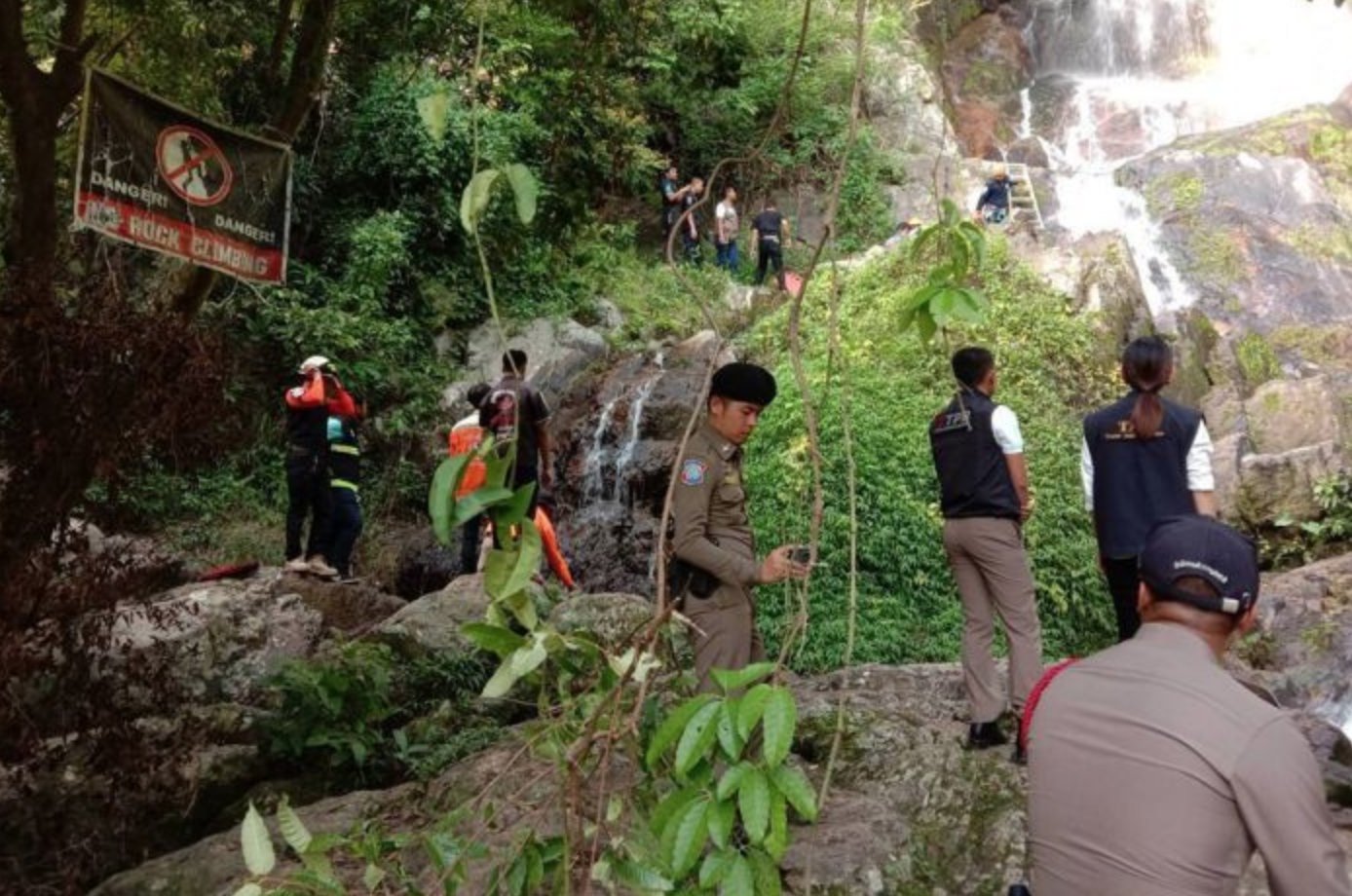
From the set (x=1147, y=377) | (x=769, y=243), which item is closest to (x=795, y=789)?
(x=1147, y=377)

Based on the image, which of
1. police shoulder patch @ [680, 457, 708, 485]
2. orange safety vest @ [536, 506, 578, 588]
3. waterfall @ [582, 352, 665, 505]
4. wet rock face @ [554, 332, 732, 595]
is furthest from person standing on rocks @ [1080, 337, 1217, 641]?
waterfall @ [582, 352, 665, 505]

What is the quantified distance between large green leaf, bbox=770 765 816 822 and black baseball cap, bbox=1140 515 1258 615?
68cm

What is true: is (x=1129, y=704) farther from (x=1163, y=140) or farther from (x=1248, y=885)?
(x=1163, y=140)

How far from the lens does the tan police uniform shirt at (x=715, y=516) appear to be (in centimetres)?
402

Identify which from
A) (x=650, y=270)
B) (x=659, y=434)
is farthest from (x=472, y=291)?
(x=659, y=434)

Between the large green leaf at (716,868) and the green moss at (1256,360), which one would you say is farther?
the green moss at (1256,360)

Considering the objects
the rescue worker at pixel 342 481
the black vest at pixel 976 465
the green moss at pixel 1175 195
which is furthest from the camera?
the green moss at pixel 1175 195

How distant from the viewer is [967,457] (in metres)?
4.90

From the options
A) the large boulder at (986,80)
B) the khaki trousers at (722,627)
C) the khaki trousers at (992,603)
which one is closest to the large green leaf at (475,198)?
the khaki trousers at (722,627)

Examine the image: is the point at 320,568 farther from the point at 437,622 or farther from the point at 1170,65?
the point at 1170,65

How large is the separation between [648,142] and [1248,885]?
56.3 ft

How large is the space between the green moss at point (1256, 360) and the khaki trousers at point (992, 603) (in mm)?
11102

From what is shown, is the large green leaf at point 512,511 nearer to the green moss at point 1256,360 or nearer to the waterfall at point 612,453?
the waterfall at point 612,453

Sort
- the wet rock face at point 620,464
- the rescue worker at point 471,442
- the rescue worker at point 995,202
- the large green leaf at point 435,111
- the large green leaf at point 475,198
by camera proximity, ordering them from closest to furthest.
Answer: the large green leaf at point 475,198, the large green leaf at point 435,111, the rescue worker at point 471,442, the wet rock face at point 620,464, the rescue worker at point 995,202
